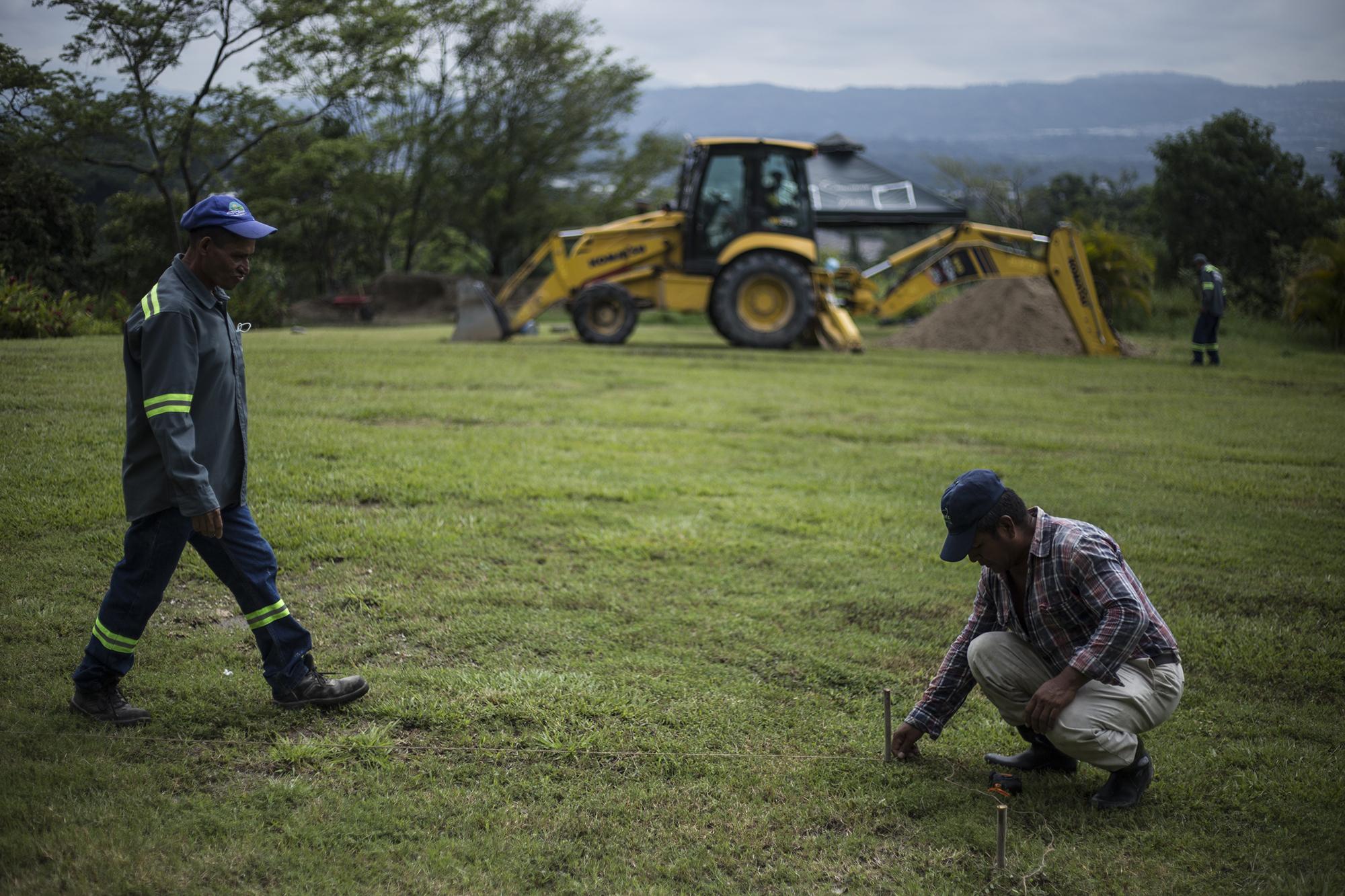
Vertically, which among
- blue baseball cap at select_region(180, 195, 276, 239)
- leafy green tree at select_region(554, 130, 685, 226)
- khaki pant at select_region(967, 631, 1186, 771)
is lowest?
khaki pant at select_region(967, 631, 1186, 771)

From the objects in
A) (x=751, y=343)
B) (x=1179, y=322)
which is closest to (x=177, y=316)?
(x=751, y=343)

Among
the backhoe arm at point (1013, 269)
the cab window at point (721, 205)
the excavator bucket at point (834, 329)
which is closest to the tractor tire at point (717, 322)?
the cab window at point (721, 205)

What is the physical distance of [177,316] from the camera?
3.31 m

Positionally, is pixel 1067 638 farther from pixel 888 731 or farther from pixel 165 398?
pixel 165 398

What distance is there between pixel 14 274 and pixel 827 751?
6688 millimetres

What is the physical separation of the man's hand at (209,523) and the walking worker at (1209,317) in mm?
15180

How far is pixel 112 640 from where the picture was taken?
11.4 ft

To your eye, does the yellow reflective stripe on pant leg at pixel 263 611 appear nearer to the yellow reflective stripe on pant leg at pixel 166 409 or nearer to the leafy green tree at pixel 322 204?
the yellow reflective stripe on pant leg at pixel 166 409

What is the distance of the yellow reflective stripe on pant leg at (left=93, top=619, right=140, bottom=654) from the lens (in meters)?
3.48

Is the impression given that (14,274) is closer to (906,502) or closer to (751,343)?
(906,502)

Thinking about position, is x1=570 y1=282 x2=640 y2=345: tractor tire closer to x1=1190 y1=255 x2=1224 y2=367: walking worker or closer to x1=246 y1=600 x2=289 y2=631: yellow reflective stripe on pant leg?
x1=1190 y1=255 x2=1224 y2=367: walking worker

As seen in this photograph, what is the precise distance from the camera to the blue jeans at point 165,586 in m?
3.46

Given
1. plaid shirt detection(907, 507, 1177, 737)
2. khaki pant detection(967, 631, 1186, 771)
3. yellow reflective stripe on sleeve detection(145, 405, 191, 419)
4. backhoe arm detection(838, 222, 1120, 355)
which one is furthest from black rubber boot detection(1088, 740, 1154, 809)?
backhoe arm detection(838, 222, 1120, 355)

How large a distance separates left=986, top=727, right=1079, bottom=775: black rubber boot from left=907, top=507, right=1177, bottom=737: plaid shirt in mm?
373
